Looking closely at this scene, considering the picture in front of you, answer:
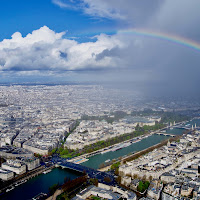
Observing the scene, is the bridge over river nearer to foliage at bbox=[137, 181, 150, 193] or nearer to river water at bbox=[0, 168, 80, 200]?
river water at bbox=[0, 168, 80, 200]

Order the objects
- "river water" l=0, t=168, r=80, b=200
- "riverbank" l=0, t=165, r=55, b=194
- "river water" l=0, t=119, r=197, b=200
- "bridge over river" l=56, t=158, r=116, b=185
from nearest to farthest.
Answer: "river water" l=0, t=168, r=80, b=200 < "river water" l=0, t=119, r=197, b=200 < "riverbank" l=0, t=165, r=55, b=194 < "bridge over river" l=56, t=158, r=116, b=185

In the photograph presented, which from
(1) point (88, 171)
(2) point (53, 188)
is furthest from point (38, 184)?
(1) point (88, 171)

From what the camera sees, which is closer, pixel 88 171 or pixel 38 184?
pixel 38 184

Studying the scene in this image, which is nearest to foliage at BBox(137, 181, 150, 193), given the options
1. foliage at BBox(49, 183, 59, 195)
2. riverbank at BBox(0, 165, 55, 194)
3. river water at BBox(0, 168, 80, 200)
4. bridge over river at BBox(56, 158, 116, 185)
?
bridge over river at BBox(56, 158, 116, 185)

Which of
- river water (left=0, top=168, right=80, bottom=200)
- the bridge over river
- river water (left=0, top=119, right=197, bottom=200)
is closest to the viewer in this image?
river water (left=0, top=168, right=80, bottom=200)

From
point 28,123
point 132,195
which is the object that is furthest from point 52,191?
point 28,123

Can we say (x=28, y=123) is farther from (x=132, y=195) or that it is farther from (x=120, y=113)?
(x=132, y=195)

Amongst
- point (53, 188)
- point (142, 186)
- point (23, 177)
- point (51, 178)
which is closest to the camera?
point (53, 188)

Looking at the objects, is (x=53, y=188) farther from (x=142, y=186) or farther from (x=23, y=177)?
(x=142, y=186)
